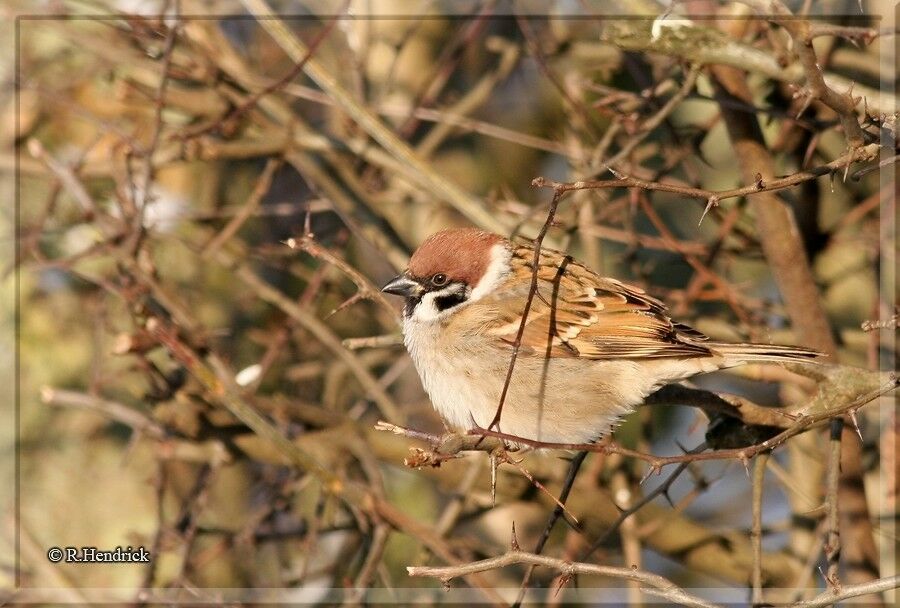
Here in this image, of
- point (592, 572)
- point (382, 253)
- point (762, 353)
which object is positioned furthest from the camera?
point (382, 253)

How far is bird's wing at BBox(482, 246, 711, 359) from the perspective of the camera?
2.84m

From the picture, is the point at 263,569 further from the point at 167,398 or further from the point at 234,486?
the point at 167,398

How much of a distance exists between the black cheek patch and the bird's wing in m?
0.11

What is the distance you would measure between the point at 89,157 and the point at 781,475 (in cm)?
323

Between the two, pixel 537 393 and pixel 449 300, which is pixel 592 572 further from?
pixel 449 300

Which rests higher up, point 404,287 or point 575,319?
point 404,287

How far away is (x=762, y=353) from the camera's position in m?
2.56

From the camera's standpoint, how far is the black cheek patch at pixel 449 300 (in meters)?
2.94

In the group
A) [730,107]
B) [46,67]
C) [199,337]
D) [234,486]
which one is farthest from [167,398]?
[730,107]

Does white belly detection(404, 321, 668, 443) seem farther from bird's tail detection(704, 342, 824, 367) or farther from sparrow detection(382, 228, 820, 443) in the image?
bird's tail detection(704, 342, 824, 367)

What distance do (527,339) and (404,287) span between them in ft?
1.29

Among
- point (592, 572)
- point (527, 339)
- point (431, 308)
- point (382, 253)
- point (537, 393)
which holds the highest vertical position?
point (382, 253)

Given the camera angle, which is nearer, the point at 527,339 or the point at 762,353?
the point at 762,353

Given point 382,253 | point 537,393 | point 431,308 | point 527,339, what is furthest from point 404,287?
point 382,253
